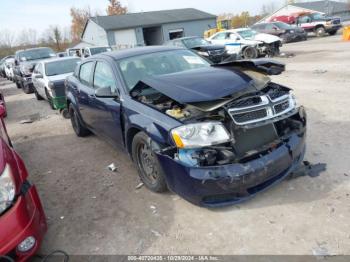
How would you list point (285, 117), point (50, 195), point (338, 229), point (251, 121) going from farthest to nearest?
Result: point (50, 195) → point (285, 117) → point (251, 121) → point (338, 229)

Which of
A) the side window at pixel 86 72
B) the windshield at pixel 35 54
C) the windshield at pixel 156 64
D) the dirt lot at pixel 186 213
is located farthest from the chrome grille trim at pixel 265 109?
the windshield at pixel 35 54

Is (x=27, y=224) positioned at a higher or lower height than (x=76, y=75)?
lower

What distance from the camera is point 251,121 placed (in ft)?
10.5

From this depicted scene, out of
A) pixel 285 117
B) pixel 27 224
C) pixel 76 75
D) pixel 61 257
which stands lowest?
pixel 61 257

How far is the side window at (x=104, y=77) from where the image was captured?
174 inches

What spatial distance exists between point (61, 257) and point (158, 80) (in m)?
2.13

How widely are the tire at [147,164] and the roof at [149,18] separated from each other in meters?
36.9

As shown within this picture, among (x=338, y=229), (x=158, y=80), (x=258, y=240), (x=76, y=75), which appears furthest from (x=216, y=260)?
(x=76, y=75)

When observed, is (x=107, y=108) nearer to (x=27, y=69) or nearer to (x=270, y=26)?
(x=27, y=69)

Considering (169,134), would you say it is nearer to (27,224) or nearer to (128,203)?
(128,203)

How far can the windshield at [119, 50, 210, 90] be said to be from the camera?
4.36 meters

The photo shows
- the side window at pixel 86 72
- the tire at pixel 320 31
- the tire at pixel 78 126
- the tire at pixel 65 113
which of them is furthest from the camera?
the tire at pixel 320 31

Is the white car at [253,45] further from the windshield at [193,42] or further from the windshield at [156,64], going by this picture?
the windshield at [156,64]

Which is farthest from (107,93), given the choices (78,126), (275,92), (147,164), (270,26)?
(270,26)
